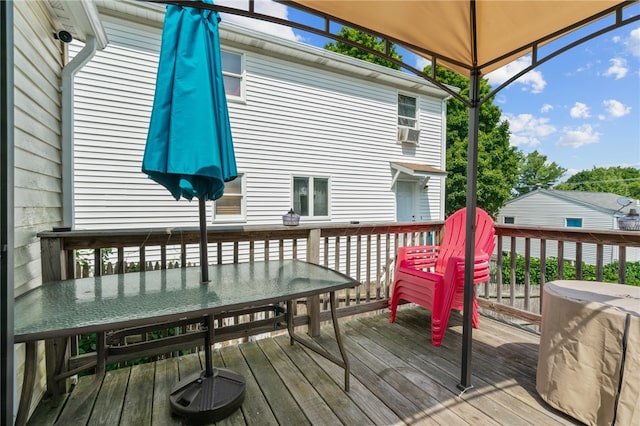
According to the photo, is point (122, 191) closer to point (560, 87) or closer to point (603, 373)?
point (603, 373)

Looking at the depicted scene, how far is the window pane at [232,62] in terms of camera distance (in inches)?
255

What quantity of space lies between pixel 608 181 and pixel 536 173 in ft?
24.6

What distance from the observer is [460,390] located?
200cm

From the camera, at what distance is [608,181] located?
129 ft

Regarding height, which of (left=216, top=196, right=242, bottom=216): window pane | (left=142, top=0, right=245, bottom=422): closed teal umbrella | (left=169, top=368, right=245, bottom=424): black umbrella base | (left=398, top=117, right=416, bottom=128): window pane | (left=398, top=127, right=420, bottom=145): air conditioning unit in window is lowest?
(left=169, top=368, right=245, bottom=424): black umbrella base

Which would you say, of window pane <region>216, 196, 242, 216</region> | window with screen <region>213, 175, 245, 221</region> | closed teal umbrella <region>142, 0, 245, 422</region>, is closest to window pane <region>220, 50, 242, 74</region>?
window with screen <region>213, 175, 245, 221</region>

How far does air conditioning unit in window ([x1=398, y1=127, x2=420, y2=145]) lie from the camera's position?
8.78 meters

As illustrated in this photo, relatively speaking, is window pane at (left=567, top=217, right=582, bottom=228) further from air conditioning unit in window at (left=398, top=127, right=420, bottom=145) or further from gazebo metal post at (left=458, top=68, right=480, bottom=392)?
gazebo metal post at (left=458, top=68, right=480, bottom=392)

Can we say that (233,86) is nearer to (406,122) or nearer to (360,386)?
(406,122)

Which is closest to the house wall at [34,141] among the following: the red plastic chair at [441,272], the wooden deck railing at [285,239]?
the wooden deck railing at [285,239]

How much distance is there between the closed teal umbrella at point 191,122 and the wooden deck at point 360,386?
0.17m

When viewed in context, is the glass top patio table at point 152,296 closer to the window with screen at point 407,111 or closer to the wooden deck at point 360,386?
the wooden deck at point 360,386

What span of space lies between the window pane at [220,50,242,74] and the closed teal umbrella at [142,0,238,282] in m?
5.27

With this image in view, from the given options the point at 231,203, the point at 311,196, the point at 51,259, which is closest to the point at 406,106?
the point at 311,196
